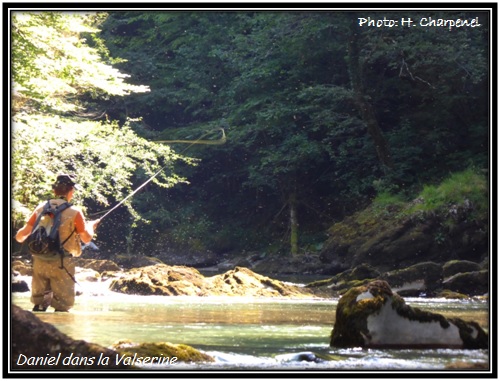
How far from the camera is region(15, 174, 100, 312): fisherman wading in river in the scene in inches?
277

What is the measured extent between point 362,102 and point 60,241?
19274mm

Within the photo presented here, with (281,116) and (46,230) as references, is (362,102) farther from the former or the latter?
(46,230)

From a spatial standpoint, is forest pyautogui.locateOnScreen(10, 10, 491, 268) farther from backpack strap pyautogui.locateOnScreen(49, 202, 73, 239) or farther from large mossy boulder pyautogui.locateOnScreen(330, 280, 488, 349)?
backpack strap pyautogui.locateOnScreen(49, 202, 73, 239)

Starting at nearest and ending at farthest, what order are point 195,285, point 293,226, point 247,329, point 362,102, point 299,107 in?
point 247,329, point 195,285, point 362,102, point 299,107, point 293,226

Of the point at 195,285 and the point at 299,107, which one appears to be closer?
the point at 195,285

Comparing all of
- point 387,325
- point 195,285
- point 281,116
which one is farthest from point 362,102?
point 387,325

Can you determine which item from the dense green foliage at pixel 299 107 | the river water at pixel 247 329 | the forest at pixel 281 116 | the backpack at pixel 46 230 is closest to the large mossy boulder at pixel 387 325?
the river water at pixel 247 329

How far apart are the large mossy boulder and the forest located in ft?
36.5

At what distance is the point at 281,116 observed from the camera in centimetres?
2736

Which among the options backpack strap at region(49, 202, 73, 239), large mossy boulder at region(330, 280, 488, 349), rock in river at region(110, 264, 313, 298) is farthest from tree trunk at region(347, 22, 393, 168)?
backpack strap at region(49, 202, 73, 239)

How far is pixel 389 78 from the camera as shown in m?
26.8

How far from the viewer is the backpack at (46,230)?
705 centimetres

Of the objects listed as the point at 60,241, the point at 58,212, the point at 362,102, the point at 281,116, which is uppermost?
the point at 362,102

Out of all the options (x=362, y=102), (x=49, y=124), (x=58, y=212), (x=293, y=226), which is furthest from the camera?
(x=293, y=226)
